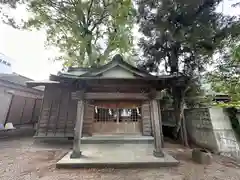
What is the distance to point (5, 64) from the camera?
71.0ft

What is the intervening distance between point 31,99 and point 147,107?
10012mm

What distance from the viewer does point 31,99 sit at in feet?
37.6

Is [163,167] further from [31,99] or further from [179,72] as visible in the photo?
[31,99]

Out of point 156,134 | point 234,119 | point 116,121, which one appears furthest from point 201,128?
→ point 116,121

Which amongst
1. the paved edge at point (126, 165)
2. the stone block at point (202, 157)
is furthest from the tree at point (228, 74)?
the paved edge at point (126, 165)

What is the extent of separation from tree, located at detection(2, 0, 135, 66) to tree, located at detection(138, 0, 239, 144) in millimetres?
2498

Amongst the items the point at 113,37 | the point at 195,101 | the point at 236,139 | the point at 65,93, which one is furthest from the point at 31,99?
the point at 236,139

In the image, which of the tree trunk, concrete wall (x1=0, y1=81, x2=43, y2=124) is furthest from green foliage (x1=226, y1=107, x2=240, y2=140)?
concrete wall (x1=0, y1=81, x2=43, y2=124)

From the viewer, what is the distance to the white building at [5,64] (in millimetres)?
20759

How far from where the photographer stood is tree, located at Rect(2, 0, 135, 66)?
9.98m

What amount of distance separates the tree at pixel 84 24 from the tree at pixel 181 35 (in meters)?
2.50

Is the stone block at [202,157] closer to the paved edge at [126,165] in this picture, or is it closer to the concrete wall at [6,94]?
Result: the paved edge at [126,165]

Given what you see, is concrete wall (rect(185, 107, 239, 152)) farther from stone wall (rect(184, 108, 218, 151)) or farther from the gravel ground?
the gravel ground

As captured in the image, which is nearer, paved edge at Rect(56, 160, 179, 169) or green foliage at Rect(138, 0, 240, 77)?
paved edge at Rect(56, 160, 179, 169)
